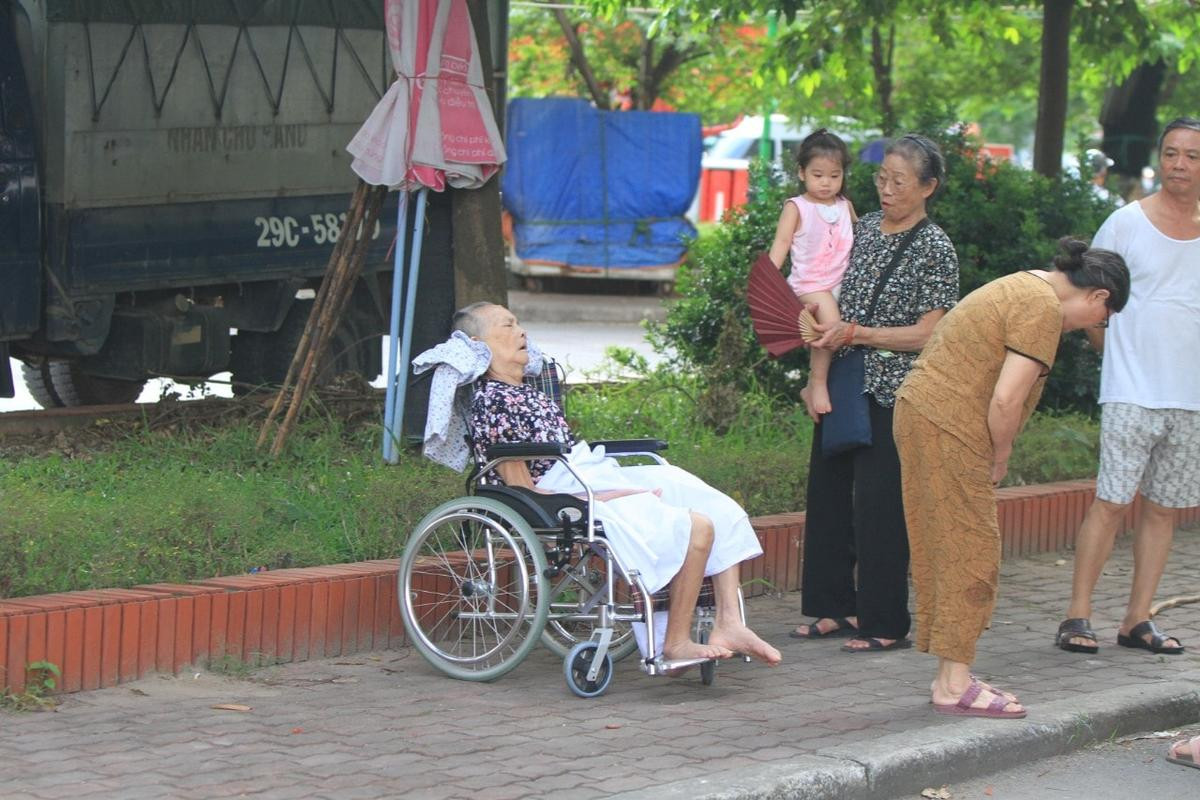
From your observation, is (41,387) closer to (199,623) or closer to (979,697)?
(199,623)

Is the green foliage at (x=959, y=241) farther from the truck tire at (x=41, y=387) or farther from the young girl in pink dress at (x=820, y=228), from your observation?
the truck tire at (x=41, y=387)

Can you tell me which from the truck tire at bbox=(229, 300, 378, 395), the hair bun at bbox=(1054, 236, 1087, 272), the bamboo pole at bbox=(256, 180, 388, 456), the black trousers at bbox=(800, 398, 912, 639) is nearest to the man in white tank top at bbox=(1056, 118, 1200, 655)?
the black trousers at bbox=(800, 398, 912, 639)

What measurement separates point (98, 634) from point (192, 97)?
20.6 feet

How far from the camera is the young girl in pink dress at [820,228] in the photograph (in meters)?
6.43

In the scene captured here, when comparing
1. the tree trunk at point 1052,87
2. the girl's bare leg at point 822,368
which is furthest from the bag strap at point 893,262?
the tree trunk at point 1052,87

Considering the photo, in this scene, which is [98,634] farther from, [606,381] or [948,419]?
[606,381]

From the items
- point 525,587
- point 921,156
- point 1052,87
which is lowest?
point 525,587

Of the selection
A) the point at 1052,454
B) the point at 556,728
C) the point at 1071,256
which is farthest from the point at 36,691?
the point at 1052,454

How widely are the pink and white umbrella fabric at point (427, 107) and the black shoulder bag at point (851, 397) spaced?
225 cm

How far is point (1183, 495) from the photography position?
21.1 ft

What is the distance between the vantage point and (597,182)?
21984 millimetres

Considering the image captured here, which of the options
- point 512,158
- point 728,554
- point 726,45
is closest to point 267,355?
point 728,554

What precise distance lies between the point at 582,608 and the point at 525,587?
41 centimetres

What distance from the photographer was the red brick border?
5238mm
